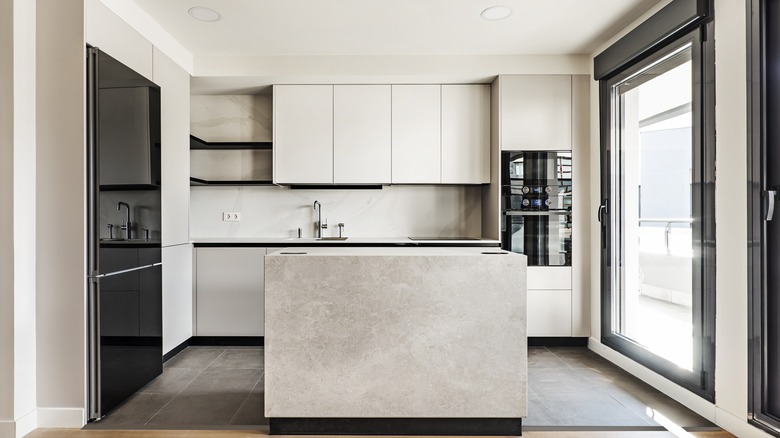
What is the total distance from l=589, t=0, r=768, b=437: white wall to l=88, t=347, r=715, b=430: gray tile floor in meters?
0.22

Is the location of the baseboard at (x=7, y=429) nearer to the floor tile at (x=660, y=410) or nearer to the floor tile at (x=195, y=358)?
the floor tile at (x=195, y=358)

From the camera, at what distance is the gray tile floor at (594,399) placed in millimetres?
2377

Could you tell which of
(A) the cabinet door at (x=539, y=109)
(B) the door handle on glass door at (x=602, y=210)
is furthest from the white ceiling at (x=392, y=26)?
(B) the door handle on glass door at (x=602, y=210)

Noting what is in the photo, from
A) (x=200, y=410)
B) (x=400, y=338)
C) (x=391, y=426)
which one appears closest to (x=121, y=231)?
(x=200, y=410)

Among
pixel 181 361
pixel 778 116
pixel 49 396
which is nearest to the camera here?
pixel 778 116

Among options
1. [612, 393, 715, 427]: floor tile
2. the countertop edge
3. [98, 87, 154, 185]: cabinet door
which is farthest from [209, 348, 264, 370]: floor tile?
[612, 393, 715, 427]: floor tile

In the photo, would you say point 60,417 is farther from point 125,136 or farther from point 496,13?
point 496,13

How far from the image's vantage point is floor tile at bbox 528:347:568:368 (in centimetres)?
328

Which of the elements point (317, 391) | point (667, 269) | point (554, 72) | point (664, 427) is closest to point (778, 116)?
point (667, 269)

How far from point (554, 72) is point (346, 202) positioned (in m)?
2.15

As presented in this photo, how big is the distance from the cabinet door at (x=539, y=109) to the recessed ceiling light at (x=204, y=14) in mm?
2239

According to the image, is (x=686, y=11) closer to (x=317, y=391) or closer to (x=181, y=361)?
(x=317, y=391)

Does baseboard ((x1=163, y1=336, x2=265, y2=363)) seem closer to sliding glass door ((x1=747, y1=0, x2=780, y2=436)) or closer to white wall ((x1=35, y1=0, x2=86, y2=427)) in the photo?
white wall ((x1=35, y1=0, x2=86, y2=427))

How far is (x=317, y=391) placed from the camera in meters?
2.14
